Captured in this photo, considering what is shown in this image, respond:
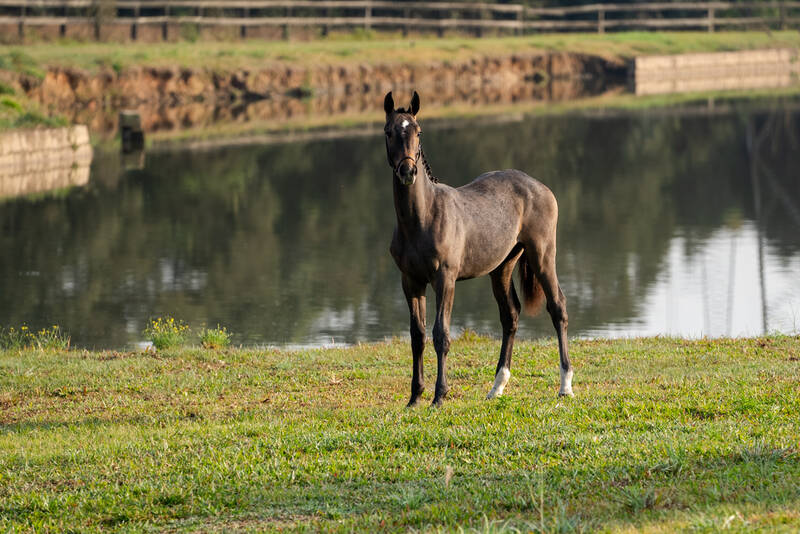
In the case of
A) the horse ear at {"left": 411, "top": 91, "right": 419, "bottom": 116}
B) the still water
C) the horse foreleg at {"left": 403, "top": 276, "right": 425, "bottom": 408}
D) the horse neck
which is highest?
the horse ear at {"left": 411, "top": 91, "right": 419, "bottom": 116}

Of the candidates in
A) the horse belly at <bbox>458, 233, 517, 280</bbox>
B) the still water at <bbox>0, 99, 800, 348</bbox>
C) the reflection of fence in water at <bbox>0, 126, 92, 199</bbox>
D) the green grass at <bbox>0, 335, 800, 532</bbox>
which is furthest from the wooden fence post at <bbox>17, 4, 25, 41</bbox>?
the horse belly at <bbox>458, 233, 517, 280</bbox>

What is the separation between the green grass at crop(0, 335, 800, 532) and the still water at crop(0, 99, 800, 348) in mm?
5502

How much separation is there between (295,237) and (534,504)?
71.0 ft

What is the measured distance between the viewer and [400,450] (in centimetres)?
833

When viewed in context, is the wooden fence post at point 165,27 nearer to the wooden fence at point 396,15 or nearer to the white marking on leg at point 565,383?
the wooden fence at point 396,15

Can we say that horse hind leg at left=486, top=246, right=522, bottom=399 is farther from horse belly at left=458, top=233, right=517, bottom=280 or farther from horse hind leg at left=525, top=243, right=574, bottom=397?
horse belly at left=458, top=233, right=517, bottom=280

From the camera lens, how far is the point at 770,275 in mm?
23125

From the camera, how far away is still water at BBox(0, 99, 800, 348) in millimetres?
19953

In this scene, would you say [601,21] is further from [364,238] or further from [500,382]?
[500,382]

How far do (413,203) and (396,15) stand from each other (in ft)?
214

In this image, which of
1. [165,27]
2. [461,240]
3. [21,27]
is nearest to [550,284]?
[461,240]

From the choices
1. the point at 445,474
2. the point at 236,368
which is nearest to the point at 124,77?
the point at 236,368

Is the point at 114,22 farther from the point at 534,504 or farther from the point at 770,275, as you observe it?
the point at 534,504

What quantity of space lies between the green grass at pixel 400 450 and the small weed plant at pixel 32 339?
290 centimetres
